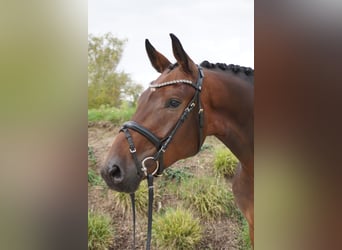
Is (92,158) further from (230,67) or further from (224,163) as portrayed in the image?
(230,67)

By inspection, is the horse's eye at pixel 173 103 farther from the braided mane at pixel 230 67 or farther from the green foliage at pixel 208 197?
the green foliage at pixel 208 197

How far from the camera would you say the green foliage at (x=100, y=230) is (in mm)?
1797

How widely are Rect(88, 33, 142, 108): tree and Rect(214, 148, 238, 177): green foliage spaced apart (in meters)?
0.50

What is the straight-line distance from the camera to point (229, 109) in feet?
5.26

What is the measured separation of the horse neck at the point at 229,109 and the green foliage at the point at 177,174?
238 mm

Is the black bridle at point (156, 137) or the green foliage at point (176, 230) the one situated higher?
the black bridle at point (156, 137)

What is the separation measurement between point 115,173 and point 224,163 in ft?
1.65

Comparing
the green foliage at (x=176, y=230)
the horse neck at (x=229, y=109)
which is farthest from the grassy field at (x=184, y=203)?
the horse neck at (x=229, y=109)

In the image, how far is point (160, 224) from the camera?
1779mm

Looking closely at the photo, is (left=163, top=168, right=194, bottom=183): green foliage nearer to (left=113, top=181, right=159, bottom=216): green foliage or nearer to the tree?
(left=113, top=181, right=159, bottom=216): green foliage
